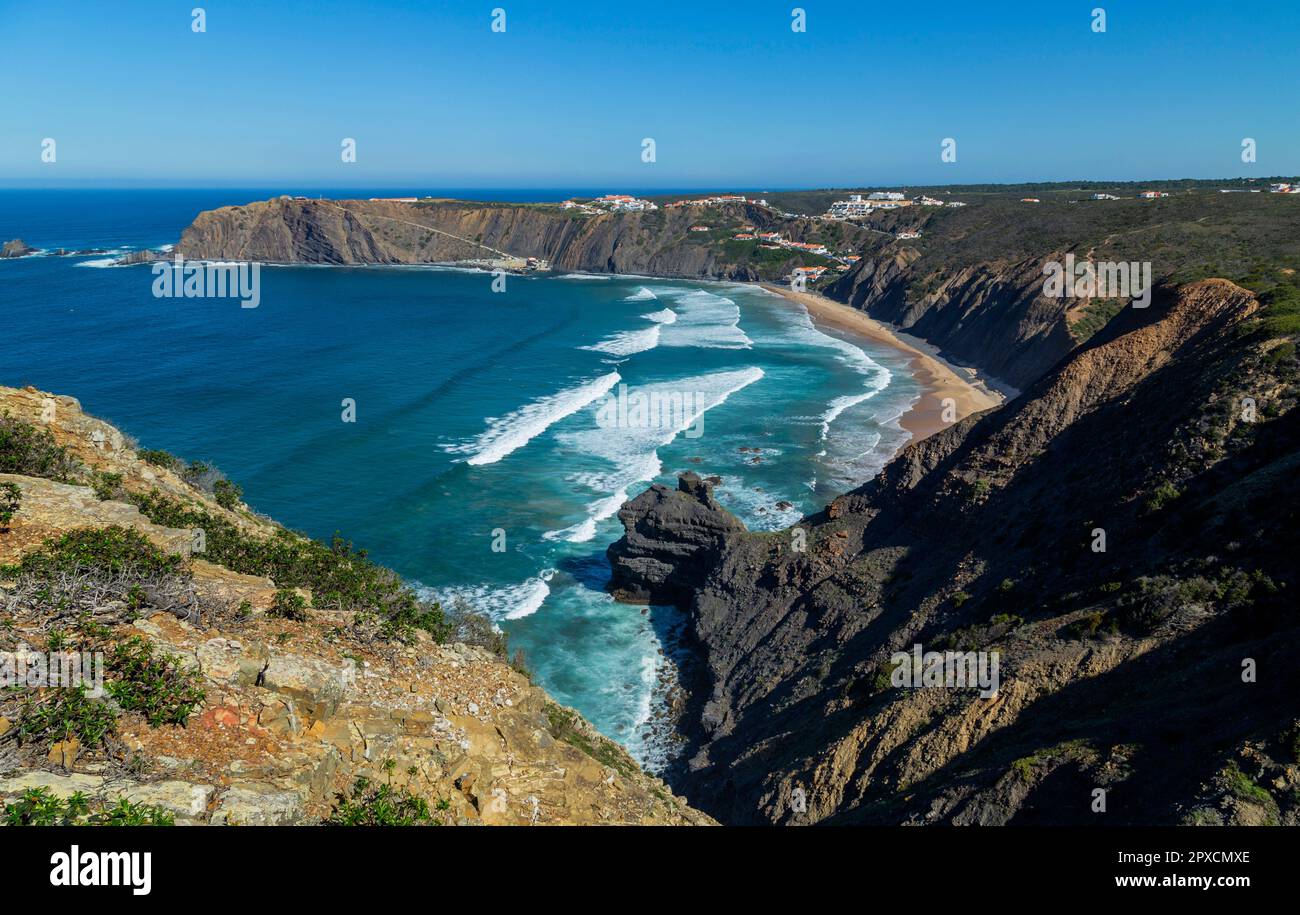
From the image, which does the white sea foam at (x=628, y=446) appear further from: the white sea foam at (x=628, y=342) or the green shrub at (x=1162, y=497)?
the green shrub at (x=1162, y=497)

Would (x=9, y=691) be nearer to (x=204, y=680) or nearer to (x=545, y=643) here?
(x=204, y=680)

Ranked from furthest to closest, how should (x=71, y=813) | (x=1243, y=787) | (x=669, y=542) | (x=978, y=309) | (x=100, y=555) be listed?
(x=978, y=309)
(x=669, y=542)
(x=100, y=555)
(x=1243, y=787)
(x=71, y=813)

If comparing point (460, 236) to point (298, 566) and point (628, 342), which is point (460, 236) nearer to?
point (628, 342)

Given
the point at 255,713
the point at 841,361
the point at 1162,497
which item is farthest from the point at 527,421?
the point at 255,713

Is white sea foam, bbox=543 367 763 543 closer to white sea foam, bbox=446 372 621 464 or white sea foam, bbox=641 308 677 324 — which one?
white sea foam, bbox=446 372 621 464

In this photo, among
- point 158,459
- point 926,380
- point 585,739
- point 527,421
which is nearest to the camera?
point 585,739

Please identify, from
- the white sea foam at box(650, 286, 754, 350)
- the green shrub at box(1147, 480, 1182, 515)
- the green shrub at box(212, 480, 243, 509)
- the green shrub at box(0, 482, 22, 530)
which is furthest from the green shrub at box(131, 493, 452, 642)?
the white sea foam at box(650, 286, 754, 350)

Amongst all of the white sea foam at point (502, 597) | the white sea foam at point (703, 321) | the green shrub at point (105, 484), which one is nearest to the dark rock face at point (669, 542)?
the white sea foam at point (502, 597)

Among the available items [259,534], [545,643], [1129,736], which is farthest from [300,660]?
[545,643]
